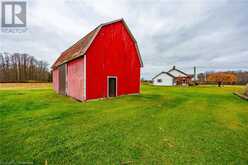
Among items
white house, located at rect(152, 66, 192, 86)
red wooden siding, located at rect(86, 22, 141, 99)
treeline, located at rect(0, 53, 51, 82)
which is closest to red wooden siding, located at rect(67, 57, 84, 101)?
red wooden siding, located at rect(86, 22, 141, 99)

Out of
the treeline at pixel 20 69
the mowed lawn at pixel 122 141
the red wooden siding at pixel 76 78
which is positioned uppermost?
the treeline at pixel 20 69

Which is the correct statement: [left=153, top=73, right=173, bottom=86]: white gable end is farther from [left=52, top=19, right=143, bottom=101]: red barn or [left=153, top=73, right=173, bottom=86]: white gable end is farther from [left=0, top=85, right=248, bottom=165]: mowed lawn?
[left=0, top=85, right=248, bottom=165]: mowed lawn

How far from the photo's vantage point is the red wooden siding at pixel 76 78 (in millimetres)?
10914

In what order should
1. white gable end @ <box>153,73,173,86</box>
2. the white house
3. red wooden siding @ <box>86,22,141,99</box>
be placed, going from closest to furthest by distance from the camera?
red wooden siding @ <box>86,22,141,99</box>
the white house
white gable end @ <box>153,73,173,86</box>

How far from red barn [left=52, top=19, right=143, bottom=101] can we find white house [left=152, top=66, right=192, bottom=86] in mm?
27218

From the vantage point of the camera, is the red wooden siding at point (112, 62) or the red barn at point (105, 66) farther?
the red wooden siding at point (112, 62)

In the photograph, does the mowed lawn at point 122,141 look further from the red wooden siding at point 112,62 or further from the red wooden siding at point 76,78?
the red wooden siding at point 112,62

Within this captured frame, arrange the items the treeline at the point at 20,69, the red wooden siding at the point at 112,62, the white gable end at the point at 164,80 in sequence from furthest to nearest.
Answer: the treeline at the point at 20,69 < the white gable end at the point at 164,80 < the red wooden siding at the point at 112,62

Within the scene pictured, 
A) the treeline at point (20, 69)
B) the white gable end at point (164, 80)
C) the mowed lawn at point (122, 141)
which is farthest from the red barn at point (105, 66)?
the treeline at point (20, 69)

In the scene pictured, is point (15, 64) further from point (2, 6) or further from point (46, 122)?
point (46, 122)

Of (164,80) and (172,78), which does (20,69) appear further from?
(172,78)

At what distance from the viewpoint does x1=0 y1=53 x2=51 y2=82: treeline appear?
43.0m

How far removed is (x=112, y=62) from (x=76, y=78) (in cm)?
358

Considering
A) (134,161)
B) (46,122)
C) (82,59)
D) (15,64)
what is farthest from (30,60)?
(134,161)
